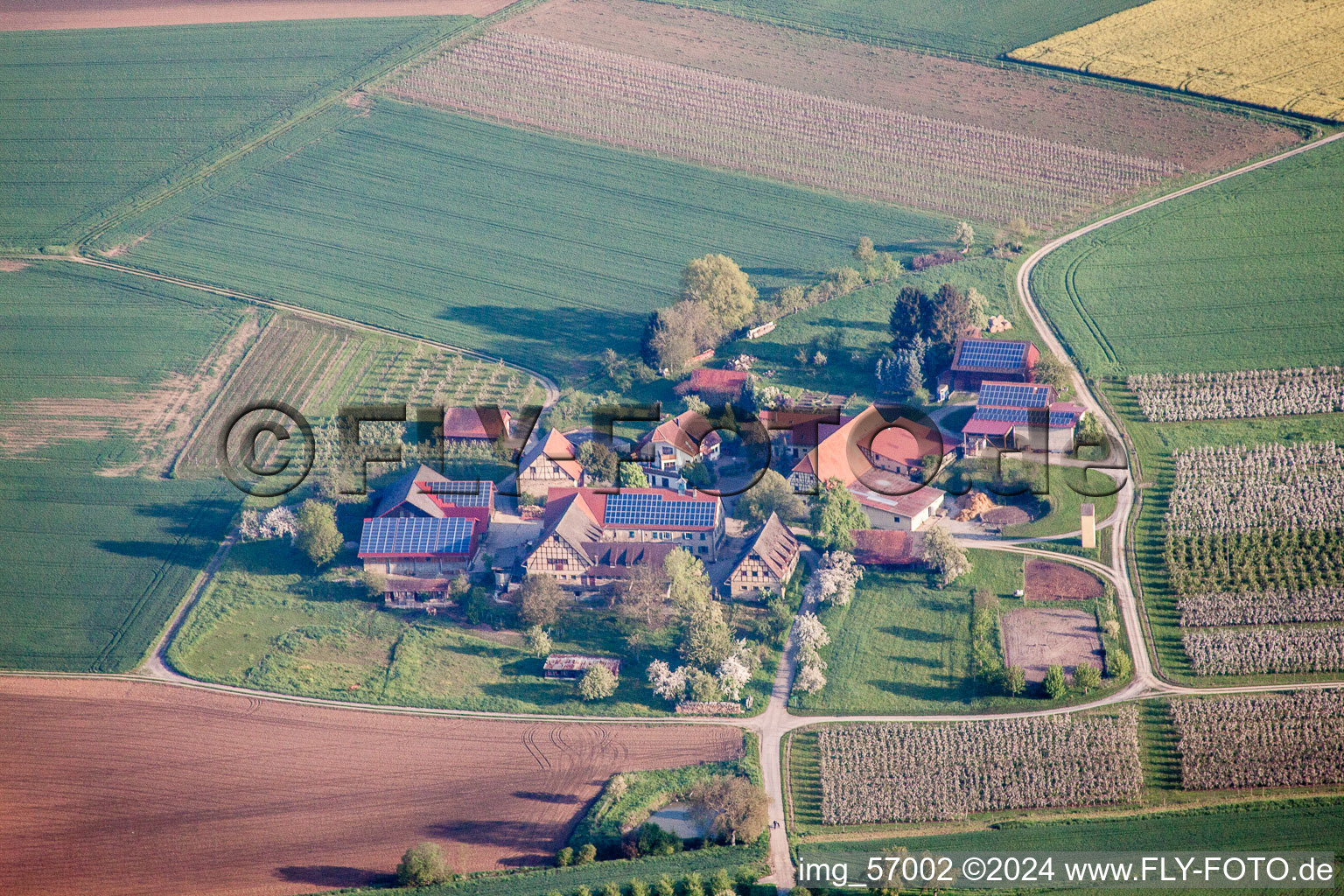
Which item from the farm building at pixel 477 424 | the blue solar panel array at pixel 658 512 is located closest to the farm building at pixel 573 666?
the blue solar panel array at pixel 658 512

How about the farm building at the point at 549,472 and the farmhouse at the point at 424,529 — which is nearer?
the farmhouse at the point at 424,529

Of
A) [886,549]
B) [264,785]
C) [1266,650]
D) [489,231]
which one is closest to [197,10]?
[489,231]

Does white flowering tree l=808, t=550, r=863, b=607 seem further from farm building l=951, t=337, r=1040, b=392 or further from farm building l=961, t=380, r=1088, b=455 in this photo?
farm building l=951, t=337, r=1040, b=392

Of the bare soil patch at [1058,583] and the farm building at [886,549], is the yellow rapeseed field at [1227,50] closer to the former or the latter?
the bare soil patch at [1058,583]

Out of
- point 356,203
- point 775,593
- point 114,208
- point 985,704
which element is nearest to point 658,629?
point 775,593

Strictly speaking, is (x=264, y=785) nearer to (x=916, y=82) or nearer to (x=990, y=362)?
(x=990, y=362)

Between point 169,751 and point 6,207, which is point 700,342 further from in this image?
point 6,207
